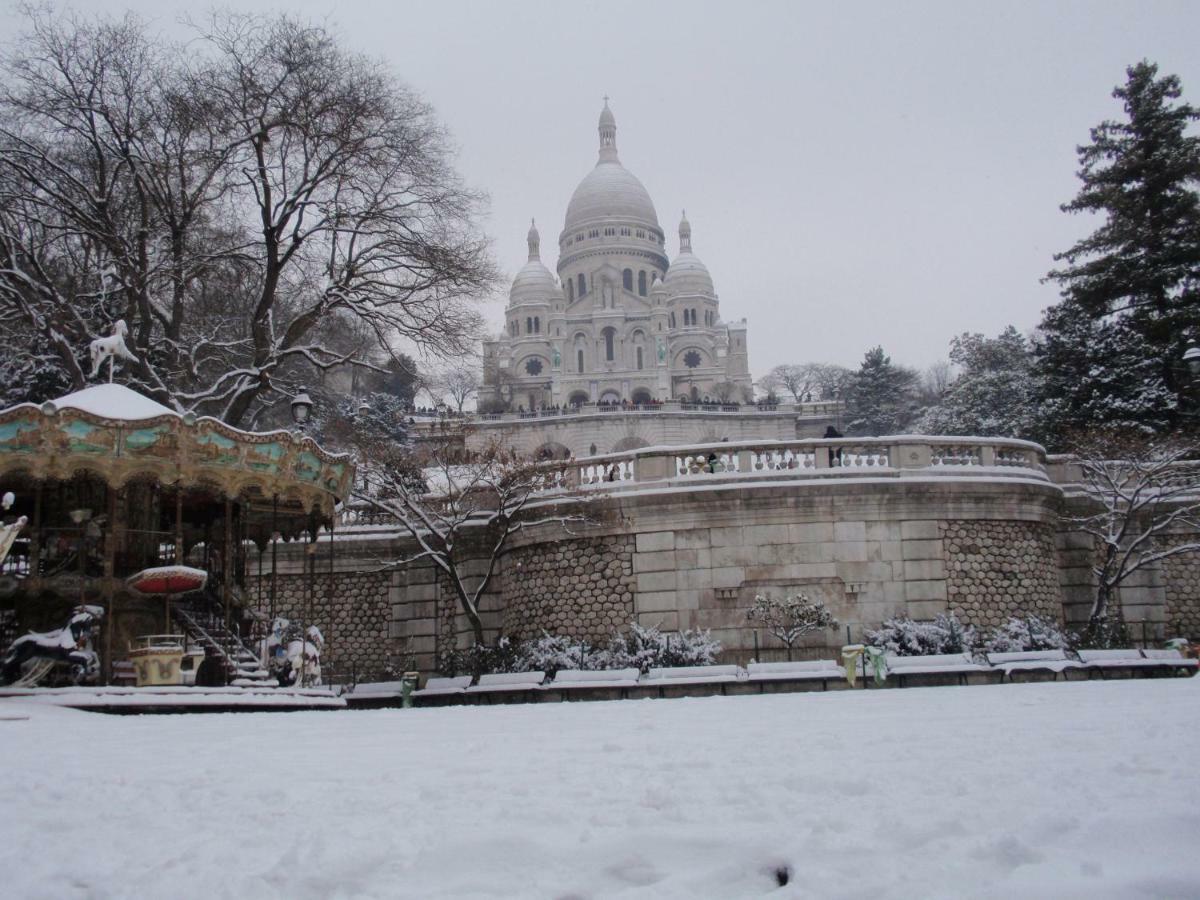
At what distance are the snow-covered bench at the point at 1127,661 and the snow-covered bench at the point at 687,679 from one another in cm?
609

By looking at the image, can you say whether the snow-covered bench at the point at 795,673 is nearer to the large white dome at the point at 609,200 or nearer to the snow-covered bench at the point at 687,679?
the snow-covered bench at the point at 687,679

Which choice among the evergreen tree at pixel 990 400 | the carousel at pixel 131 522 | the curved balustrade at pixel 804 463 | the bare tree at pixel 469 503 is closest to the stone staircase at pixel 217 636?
the carousel at pixel 131 522

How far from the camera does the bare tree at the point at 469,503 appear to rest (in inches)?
1017

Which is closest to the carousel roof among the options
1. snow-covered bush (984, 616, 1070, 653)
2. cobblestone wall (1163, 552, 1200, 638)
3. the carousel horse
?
the carousel horse

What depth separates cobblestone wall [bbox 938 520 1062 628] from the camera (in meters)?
24.6

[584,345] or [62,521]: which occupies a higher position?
[584,345]

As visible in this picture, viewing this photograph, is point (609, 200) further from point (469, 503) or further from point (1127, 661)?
point (1127, 661)

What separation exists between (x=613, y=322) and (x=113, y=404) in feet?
325

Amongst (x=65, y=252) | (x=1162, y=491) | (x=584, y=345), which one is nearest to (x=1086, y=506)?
(x=1162, y=491)

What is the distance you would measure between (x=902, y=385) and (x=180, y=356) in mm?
68567

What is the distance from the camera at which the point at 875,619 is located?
24.1 metres

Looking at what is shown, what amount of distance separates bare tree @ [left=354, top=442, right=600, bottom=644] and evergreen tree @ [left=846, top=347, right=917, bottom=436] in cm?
5995

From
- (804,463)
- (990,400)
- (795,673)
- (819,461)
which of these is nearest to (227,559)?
(795,673)

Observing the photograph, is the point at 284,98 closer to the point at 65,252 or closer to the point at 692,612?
the point at 65,252
